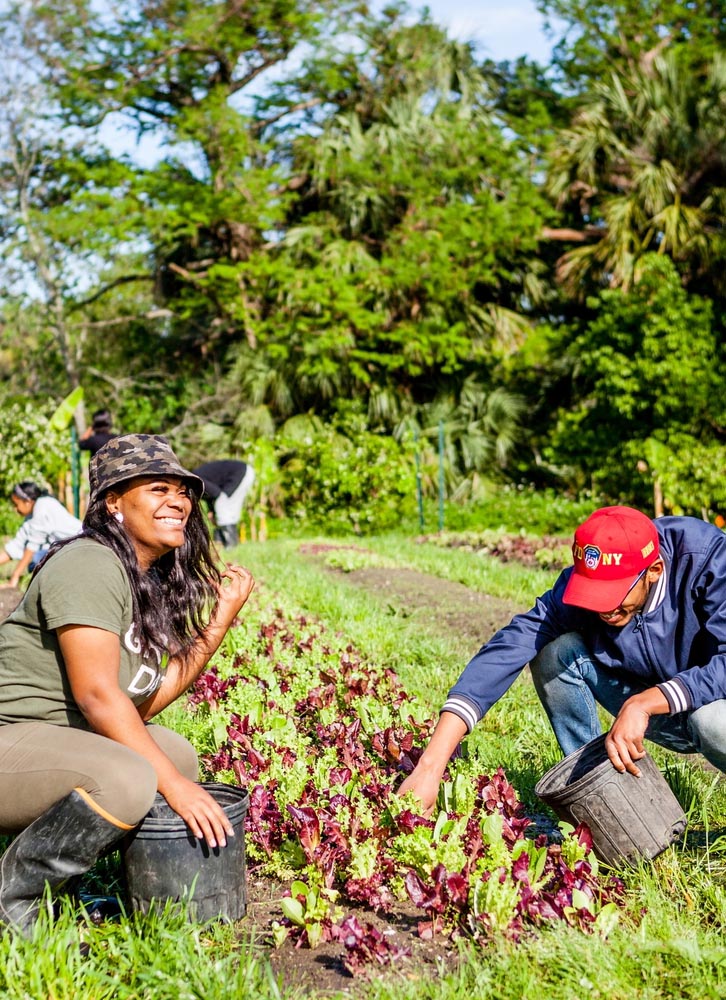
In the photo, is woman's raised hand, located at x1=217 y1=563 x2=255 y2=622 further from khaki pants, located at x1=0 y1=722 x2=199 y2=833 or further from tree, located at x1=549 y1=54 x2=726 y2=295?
tree, located at x1=549 y1=54 x2=726 y2=295

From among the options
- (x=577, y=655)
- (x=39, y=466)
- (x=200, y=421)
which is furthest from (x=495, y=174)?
(x=577, y=655)

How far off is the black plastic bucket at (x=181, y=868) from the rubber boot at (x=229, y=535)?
29.6 ft

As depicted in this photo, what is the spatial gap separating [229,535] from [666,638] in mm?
9260

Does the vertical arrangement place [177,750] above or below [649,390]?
above

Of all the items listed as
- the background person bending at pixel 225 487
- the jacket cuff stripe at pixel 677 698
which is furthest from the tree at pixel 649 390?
the jacket cuff stripe at pixel 677 698

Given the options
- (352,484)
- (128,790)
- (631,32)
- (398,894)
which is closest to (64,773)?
(128,790)

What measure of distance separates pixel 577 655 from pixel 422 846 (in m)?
0.85

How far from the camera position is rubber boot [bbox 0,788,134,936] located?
8.79 ft

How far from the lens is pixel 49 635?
2883 mm

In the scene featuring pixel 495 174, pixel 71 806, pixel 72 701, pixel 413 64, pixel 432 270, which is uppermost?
pixel 413 64

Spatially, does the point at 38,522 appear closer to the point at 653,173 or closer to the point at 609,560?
the point at 609,560

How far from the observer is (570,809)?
3000 mm

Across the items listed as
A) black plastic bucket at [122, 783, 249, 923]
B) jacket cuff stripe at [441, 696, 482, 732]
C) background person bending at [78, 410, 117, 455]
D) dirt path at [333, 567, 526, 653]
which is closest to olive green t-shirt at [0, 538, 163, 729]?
black plastic bucket at [122, 783, 249, 923]

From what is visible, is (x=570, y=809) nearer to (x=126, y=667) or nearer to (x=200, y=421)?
(x=126, y=667)
